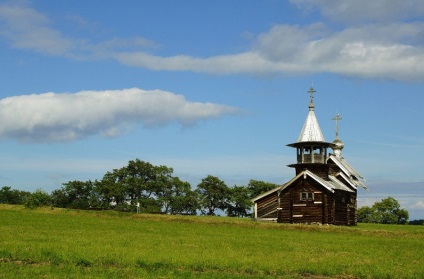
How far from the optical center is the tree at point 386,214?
4385 inches

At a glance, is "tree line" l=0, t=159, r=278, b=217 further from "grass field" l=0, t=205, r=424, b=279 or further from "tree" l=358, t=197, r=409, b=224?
"grass field" l=0, t=205, r=424, b=279

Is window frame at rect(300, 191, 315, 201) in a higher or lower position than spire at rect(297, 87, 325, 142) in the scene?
lower

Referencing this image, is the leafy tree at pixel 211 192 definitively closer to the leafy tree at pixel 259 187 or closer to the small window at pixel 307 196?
the leafy tree at pixel 259 187

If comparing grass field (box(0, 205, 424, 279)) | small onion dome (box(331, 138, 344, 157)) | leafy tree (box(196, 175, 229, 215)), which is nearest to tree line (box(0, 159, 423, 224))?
leafy tree (box(196, 175, 229, 215))

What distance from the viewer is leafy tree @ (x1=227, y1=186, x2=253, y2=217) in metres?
112

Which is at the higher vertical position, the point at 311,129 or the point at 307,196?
the point at 311,129

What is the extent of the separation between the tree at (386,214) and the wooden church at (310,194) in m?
36.6

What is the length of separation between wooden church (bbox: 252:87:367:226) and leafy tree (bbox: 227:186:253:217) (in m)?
35.9

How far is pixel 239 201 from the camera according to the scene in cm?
11181

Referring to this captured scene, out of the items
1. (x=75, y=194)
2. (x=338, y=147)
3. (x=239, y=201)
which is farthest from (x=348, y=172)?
(x=75, y=194)

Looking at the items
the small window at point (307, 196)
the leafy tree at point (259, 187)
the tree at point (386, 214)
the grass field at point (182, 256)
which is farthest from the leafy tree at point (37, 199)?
the tree at point (386, 214)

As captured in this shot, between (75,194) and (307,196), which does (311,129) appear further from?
(75,194)

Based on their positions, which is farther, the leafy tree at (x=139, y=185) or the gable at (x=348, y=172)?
the leafy tree at (x=139, y=185)

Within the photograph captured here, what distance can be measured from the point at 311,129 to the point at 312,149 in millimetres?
2311
